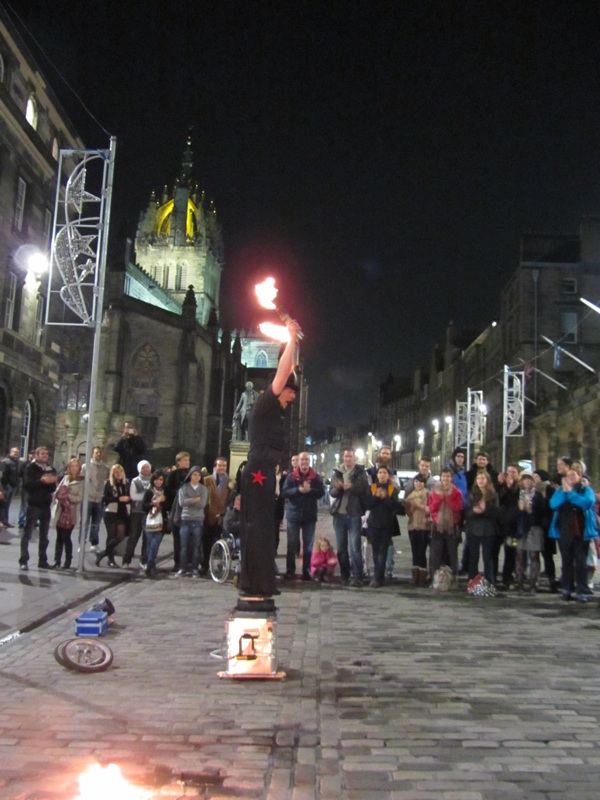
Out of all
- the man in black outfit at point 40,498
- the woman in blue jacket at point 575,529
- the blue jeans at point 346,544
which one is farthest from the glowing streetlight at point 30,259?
the woman in blue jacket at point 575,529

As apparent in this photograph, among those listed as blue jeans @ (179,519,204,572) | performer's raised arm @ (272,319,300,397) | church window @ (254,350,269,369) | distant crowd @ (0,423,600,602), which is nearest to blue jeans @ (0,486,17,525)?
distant crowd @ (0,423,600,602)

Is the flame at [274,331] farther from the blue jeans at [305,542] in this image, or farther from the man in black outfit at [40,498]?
the man in black outfit at [40,498]

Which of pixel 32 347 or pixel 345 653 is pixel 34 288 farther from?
pixel 345 653

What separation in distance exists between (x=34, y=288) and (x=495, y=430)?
38080 millimetres

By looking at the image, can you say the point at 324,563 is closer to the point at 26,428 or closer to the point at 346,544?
the point at 346,544

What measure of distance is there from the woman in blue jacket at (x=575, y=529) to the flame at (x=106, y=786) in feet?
27.3

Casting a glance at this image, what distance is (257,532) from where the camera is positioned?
6.23 m

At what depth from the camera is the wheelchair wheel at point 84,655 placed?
633cm

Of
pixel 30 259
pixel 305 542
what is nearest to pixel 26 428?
pixel 30 259

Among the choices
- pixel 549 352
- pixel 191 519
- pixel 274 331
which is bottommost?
pixel 191 519

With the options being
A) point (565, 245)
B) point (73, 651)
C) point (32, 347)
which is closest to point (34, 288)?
point (32, 347)

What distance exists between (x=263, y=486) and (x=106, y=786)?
276cm

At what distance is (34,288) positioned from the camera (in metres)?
28.5

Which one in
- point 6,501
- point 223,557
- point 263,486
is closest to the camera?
point 263,486
